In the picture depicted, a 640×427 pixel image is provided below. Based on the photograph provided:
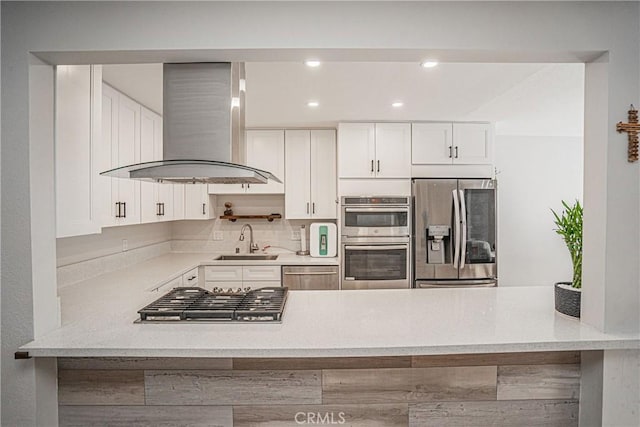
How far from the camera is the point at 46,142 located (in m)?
1.61

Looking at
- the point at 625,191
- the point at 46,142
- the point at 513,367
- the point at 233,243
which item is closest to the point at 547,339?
the point at 513,367

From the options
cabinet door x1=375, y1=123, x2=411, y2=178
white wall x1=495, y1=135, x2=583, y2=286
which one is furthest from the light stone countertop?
white wall x1=495, y1=135, x2=583, y2=286

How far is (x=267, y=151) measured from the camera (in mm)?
4406

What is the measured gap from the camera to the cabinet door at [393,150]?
13.4ft

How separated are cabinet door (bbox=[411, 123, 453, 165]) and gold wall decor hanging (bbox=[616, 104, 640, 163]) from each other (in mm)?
2500

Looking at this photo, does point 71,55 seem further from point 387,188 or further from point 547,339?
point 387,188

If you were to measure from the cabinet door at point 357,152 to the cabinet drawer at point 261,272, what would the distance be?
118 cm

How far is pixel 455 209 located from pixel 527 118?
4.16 ft

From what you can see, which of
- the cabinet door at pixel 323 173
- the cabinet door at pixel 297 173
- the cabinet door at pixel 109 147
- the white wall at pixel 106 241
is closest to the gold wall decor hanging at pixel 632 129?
the cabinet door at pixel 109 147

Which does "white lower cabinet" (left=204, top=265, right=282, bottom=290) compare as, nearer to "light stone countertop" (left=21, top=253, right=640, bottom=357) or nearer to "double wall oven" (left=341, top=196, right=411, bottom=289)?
"double wall oven" (left=341, top=196, right=411, bottom=289)

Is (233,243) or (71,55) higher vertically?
(71,55)

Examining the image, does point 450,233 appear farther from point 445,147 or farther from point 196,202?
point 196,202

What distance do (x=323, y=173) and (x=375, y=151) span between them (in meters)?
0.67

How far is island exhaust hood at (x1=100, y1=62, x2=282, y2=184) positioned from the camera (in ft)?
5.74
